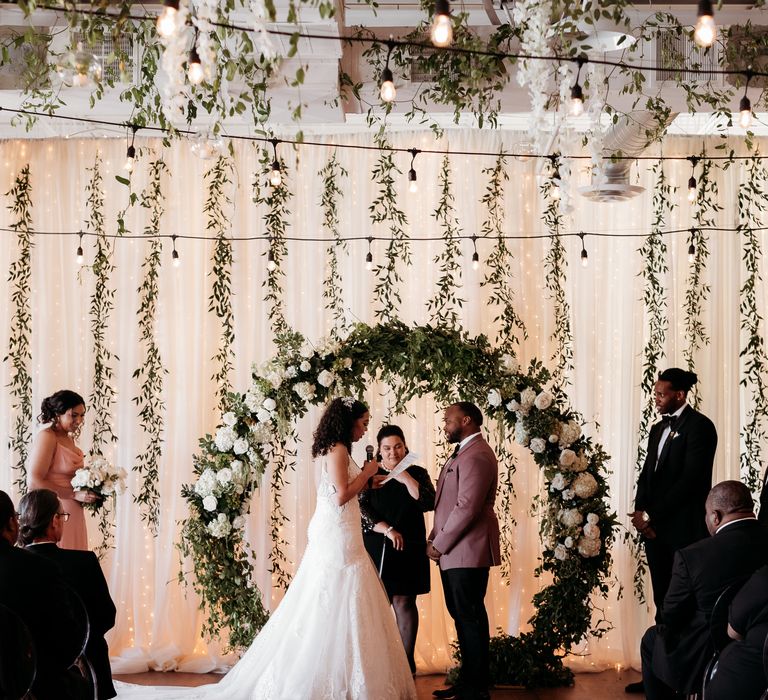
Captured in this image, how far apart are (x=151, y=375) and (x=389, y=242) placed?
6.30 ft

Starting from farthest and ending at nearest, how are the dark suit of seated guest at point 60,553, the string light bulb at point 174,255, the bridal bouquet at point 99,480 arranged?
the string light bulb at point 174,255, the bridal bouquet at point 99,480, the dark suit of seated guest at point 60,553

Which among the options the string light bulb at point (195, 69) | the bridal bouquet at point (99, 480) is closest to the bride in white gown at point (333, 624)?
the bridal bouquet at point (99, 480)

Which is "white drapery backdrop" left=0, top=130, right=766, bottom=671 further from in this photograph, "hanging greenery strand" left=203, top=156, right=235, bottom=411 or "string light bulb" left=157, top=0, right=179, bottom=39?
"string light bulb" left=157, top=0, right=179, bottom=39

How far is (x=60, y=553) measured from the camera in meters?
3.80

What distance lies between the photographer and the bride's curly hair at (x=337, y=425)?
5410mm

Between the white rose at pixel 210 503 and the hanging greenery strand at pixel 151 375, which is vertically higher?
the hanging greenery strand at pixel 151 375

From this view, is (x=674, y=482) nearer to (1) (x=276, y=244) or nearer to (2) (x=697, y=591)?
(2) (x=697, y=591)

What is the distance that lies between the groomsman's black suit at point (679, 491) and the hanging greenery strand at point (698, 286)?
1.13m

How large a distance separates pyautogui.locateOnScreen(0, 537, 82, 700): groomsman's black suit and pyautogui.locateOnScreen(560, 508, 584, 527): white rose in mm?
3178

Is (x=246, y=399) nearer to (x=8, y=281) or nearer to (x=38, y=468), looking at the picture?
(x=38, y=468)

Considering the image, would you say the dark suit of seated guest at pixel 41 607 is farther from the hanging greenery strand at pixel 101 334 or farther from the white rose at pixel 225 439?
the hanging greenery strand at pixel 101 334

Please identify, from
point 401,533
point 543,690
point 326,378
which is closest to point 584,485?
point 401,533

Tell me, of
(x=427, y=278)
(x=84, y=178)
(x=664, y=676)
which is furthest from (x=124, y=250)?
(x=664, y=676)

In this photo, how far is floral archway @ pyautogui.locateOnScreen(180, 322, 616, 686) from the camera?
579cm
